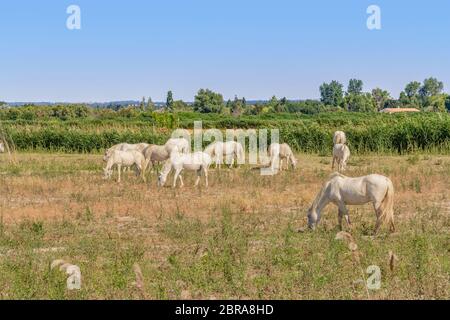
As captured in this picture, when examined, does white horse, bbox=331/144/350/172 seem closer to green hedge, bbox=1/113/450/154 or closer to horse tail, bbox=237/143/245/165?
horse tail, bbox=237/143/245/165

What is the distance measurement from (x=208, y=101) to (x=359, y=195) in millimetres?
84533

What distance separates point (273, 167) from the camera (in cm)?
2534

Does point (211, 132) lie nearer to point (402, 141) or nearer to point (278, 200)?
point (402, 141)

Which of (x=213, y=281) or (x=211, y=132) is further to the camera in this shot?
(x=211, y=132)

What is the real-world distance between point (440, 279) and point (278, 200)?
27.5 ft

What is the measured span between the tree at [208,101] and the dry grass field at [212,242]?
74.2 meters

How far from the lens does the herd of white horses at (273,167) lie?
1270cm

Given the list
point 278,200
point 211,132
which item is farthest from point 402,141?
point 278,200

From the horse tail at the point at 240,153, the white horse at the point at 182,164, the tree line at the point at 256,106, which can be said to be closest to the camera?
the white horse at the point at 182,164

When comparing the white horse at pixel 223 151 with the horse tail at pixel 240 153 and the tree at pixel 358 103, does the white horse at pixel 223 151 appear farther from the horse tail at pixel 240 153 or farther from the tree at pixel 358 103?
the tree at pixel 358 103

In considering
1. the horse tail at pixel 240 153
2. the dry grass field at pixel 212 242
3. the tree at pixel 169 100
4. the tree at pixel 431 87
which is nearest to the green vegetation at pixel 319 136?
the horse tail at pixel 240 153
